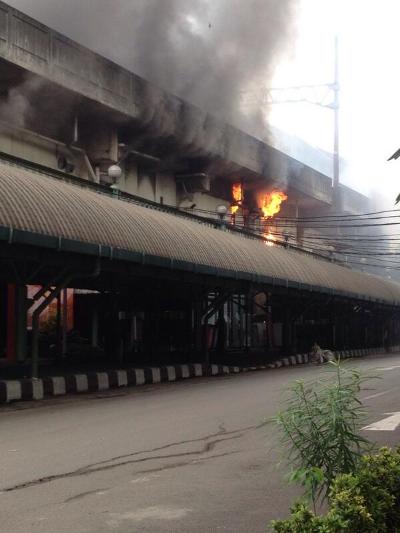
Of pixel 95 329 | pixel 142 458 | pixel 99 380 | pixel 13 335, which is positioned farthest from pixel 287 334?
pixel 142 458

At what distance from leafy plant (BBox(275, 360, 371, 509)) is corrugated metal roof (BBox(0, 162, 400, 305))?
8.21 meters

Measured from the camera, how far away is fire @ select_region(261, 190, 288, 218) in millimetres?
35031

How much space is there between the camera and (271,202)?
1395 inches

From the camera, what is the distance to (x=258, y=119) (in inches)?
917

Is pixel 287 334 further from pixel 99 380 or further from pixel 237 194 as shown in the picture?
pixel 99 380

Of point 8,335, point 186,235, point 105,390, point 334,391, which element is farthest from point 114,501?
point 8,335

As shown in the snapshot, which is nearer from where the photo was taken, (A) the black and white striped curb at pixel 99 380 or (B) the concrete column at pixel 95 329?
(A) the black and white striped curb at pixel 99 380

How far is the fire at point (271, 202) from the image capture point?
115 ft

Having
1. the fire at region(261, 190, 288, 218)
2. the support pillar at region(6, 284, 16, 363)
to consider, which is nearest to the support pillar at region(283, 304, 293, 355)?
the fire at region(261, 190, 288, 218)

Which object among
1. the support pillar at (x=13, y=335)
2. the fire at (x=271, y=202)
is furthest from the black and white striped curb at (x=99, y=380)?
the fire at (x=271, y=202)

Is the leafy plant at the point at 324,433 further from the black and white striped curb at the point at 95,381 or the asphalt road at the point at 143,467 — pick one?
the black and white striped curb at the point at 95,381

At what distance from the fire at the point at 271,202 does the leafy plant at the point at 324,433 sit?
31854 mm

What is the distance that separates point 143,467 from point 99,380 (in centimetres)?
855

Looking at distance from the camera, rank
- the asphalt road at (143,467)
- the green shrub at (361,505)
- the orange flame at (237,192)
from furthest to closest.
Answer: the orange flame at (237,192)
the asphalt road at (143,467)
the green shrub at (361,505)
